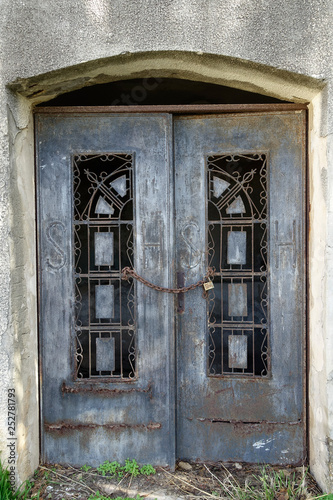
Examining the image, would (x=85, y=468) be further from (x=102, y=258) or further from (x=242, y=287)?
(x=242, y=287)

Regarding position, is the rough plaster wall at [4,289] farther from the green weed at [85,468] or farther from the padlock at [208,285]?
the padlock at [208,285]

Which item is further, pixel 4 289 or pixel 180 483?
pixel 180 483

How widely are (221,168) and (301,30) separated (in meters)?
0.87

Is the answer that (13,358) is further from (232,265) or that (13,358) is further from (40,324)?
(232,265)

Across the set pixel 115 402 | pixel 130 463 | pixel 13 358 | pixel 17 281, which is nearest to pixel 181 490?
pixel 130 463

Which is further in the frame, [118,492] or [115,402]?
[115,402]

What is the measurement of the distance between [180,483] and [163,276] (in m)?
1.28

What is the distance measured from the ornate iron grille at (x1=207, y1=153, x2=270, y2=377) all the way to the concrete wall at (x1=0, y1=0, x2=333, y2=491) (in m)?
0.34

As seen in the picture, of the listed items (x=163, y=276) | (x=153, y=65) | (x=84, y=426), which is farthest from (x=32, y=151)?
(x=84, y=426)

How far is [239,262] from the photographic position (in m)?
2.55

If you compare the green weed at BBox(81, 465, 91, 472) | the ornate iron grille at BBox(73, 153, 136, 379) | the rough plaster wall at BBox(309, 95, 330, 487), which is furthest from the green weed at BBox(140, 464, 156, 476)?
the rough plaster wall at BBox(309, 95, 330, 487)

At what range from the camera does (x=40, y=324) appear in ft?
8.26

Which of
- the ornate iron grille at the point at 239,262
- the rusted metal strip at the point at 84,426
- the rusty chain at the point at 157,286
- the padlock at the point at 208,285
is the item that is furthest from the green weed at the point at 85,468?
the padlock at the point at 208,285

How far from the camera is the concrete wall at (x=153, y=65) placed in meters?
2.13
